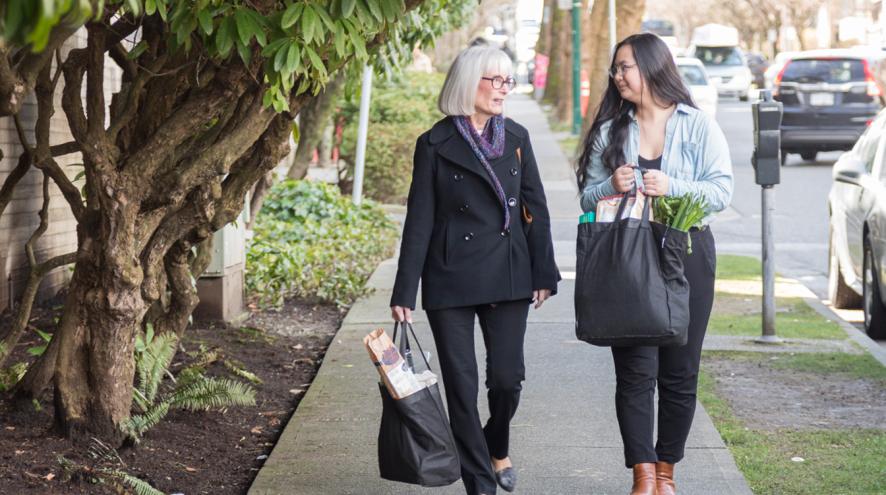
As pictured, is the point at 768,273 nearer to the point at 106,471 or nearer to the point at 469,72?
the point at 469,72

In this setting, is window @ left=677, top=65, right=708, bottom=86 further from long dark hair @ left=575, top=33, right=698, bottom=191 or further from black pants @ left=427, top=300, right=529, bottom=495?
black pants @ left=427, top=300, right=529, bottom=495

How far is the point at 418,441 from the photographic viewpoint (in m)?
4.52

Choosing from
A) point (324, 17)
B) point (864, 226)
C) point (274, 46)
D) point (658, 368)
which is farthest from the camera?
point (864, 226)

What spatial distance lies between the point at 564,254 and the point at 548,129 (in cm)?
2059

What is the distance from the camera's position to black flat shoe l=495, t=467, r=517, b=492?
4918 mm

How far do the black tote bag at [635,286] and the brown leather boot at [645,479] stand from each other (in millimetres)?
493

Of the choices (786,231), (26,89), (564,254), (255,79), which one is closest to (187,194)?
(255,79)

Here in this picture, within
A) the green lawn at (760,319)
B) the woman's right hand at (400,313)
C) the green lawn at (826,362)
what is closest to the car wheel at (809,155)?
the green lawn at (760,319)

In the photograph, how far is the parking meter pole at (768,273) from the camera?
8.20 meters

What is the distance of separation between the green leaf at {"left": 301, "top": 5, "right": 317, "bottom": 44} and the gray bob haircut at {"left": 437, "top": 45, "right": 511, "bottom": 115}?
64 cm

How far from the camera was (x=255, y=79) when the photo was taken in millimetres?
5105

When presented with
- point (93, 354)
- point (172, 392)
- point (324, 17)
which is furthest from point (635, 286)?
point (172, 392)

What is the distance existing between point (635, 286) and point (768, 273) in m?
4.03

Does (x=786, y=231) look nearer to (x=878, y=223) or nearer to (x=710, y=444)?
(x=878, y=223)
